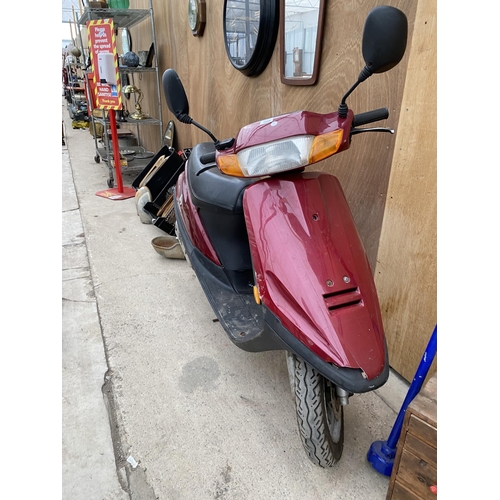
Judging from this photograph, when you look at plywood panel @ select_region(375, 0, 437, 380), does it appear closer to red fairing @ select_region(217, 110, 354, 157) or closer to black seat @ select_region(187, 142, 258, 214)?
red fairing @ select_region(217, 110, 354, 157)

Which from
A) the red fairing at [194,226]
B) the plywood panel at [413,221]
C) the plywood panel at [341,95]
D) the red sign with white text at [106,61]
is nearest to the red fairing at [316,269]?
the plywood panel at [413,221]

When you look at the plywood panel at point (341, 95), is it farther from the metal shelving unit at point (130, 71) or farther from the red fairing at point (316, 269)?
the metal shelving unit at point (130, 71)

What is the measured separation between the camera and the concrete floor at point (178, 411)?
123cm

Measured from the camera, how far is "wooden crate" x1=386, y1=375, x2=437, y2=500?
3.17 ft

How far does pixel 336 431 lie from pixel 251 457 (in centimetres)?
32

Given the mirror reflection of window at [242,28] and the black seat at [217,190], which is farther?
the mirror reflection of window at [242,28]

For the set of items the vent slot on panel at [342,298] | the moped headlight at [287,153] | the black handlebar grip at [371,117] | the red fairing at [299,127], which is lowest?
the vent slot on panel at [342,298]

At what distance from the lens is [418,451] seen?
1.00m

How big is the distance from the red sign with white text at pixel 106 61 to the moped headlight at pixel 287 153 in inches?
119

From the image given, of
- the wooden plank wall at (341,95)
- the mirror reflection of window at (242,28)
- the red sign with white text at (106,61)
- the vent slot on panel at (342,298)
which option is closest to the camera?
the vent slot on panel at (342,298)

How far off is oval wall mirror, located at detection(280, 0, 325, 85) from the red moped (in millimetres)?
807

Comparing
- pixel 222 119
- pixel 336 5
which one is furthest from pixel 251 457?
pixel 222 119

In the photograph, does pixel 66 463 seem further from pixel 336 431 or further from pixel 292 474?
pixel 336 431

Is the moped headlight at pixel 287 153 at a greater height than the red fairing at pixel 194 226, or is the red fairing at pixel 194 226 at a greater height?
the moped headlight at pixel 287 153
